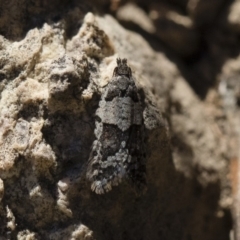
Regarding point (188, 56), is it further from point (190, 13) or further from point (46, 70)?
point (46, 70)

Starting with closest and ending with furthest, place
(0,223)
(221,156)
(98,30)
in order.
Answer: (0,223), (98,30), (221,156)

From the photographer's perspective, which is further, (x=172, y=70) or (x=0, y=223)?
(x=172, y=70)

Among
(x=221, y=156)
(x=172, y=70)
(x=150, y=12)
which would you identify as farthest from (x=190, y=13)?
(x=221, y=156)

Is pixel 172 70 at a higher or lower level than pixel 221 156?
higher
